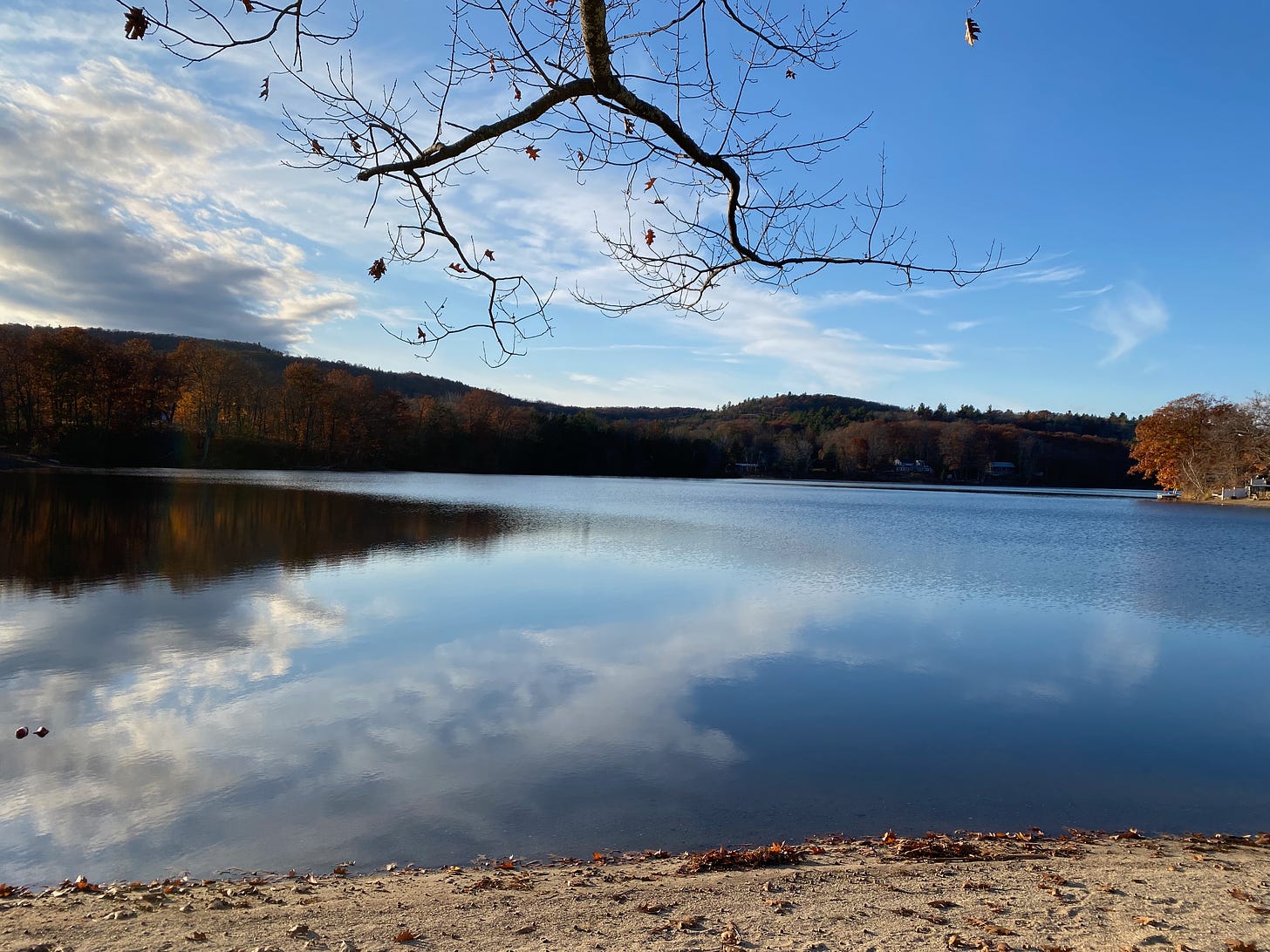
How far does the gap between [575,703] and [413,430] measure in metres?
76.9

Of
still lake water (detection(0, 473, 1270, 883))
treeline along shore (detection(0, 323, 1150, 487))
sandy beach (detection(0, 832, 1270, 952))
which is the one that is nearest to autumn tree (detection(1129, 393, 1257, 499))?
treeline along shore (detection(0, 323, 1150, 487))

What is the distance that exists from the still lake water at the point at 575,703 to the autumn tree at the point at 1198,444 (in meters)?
49.0

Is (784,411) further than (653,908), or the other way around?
(784,411)

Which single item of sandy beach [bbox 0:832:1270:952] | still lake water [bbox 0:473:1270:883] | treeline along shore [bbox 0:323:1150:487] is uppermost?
treeline along shore [bbox 0:323:1150:487]

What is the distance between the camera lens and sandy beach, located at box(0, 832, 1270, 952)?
3.27 metres

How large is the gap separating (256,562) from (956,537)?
21384 millimetres

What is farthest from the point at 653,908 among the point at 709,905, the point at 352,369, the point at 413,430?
the point at 352,369

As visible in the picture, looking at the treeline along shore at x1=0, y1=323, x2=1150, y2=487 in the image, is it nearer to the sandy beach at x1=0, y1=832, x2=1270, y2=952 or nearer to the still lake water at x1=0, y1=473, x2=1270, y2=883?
the still lake water at x1=0, y1=473, x2=1270, y2=883

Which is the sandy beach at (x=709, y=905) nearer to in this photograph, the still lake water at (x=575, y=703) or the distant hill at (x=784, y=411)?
the still lake water at (x=575, y=703)

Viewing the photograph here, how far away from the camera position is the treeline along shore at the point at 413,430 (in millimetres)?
54375

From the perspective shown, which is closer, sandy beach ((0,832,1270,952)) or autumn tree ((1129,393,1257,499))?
sandy beach ((0,832,1270,952))

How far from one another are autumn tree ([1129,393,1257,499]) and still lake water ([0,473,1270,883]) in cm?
4898

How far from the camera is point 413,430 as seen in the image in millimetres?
80438

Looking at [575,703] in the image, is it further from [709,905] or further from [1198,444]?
[1198,444]
